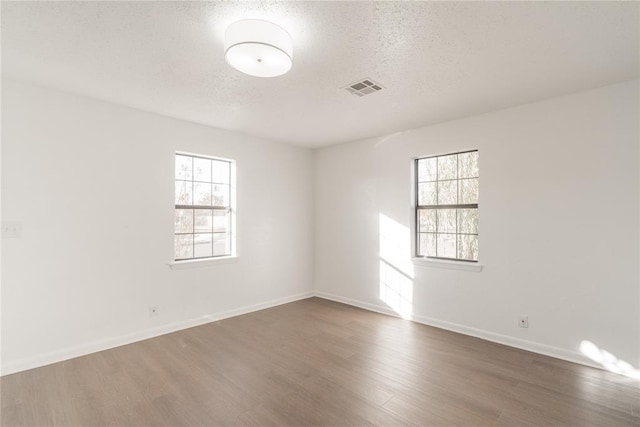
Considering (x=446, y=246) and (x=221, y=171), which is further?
(x=221, y=171)

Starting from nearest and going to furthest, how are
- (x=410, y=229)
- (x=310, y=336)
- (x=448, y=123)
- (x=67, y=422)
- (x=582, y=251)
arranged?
(x=67, y=422), (x=582, y=251), (x=310, y=336), (x=448, y=123), (x=410, y=229)

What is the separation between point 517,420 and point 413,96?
276 cm

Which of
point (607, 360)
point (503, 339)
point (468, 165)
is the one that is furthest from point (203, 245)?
point (607, 360)

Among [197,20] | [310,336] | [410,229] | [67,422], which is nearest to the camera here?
[197,20]

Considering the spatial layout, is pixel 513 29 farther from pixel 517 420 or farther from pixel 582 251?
pixel 517 420

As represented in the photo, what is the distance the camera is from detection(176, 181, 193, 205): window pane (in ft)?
13.0

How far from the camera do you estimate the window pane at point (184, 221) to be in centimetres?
393

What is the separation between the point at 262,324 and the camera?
3973mm

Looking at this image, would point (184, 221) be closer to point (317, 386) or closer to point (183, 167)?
point (183, 167)

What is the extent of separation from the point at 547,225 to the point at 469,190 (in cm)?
88

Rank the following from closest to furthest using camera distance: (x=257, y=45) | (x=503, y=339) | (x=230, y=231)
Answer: (x=257, y=45) < (x=503, y=339) < (x=230, y=231)

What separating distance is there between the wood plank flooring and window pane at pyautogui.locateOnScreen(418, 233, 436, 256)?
42.6 inches

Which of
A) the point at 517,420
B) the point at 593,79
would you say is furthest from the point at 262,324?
the point at 593,79

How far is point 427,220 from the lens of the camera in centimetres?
412
